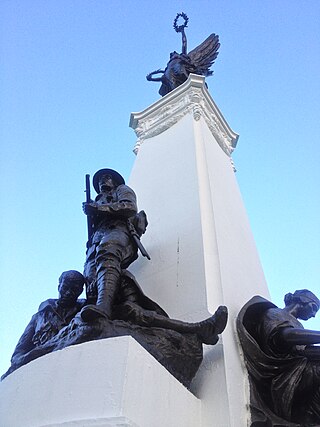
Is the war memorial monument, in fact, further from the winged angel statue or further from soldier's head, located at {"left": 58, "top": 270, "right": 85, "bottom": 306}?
the winged angel statue

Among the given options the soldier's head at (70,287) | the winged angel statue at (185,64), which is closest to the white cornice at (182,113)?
Answer: the winged angel statue at (185,64)

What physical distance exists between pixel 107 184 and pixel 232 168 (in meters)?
2.79

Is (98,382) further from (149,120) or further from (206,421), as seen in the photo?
(149,120)

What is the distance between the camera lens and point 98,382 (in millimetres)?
2832

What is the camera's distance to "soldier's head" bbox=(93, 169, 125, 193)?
475 cm

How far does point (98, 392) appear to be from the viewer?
279cm

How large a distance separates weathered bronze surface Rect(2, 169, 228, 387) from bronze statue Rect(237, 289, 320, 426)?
412mm

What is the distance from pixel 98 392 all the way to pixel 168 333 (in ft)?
2.58

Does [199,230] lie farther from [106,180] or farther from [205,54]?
[205,54]

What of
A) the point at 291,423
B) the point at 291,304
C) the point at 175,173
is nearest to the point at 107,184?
the point at 175,173

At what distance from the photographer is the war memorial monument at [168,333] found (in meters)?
2.91

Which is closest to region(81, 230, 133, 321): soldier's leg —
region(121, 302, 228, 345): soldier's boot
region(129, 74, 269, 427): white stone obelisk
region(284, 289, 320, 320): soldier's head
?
region(121, 302, 228, 345): soldier's boot

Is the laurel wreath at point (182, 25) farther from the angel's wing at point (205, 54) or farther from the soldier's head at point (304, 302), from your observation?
the soldier's head at point (304, 302)

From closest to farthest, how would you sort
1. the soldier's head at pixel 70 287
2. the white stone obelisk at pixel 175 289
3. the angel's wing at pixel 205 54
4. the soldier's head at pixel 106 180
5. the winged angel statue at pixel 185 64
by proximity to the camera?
the white stone obelisk at pixel 175 289 → the soldier's head at pixel 70 287 → the soldier's head at pixel 106 180 → the winged angel statue at pixel 185 64 → the angel's wing at pixel 205 54
